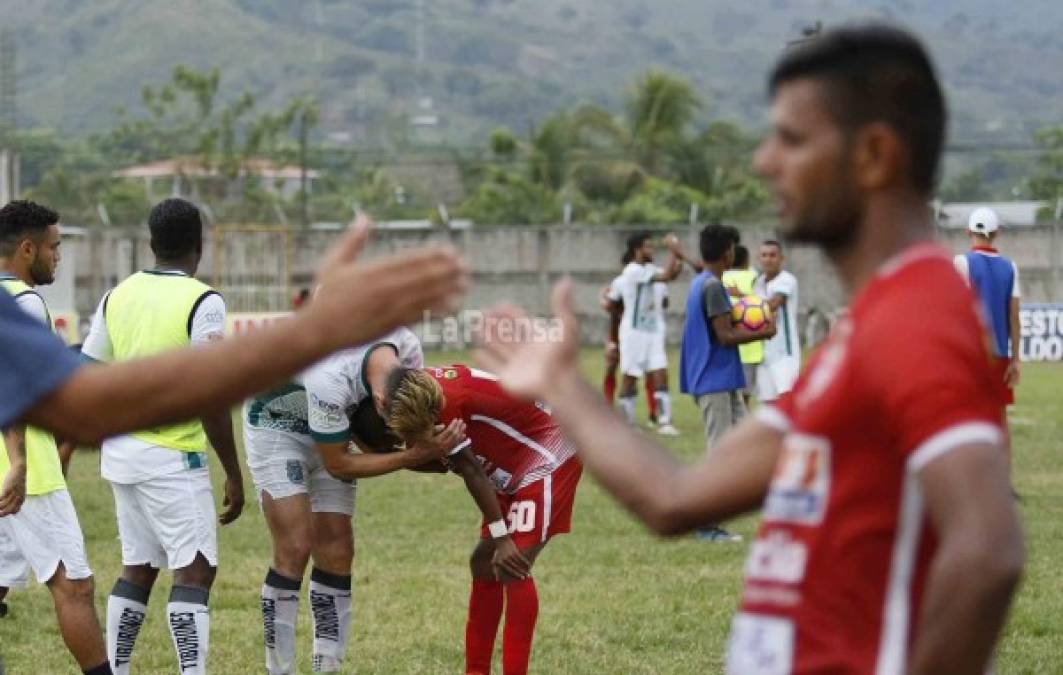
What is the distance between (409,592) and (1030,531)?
4.62m

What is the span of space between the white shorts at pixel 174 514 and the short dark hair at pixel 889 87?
16.9 ft

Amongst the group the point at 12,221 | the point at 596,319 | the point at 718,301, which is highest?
the point at 12,221

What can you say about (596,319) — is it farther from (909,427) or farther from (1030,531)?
(909,427)

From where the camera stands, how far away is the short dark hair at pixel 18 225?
784 centimetres

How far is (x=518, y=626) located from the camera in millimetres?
7879

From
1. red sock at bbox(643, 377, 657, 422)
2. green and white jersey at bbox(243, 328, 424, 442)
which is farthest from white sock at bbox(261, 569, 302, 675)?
red sock at bbox(643, 377, 657, 422)

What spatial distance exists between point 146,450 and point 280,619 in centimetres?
116

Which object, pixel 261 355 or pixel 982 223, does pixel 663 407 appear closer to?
pixel 982 223

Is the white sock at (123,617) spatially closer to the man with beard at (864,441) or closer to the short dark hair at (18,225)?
the short dark hair at (18,225)

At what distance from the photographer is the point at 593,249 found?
127ft

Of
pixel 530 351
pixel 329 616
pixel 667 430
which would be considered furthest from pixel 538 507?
pixel 667 430

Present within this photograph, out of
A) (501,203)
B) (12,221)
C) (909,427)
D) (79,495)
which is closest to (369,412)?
(12,221)

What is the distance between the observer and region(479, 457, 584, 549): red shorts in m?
7.91

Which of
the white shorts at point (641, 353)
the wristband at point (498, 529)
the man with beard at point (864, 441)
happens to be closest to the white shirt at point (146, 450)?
the wristband at point (498, 529)
